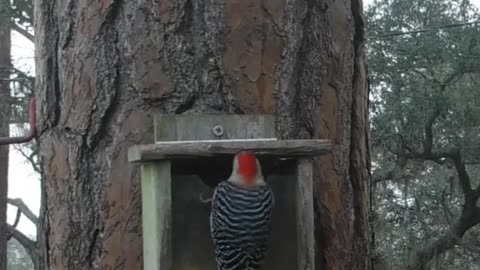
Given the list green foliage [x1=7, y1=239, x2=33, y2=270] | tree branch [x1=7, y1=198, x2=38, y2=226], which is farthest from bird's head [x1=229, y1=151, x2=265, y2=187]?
green foliage [x1=7, y1=239, x2=33, y2=270]

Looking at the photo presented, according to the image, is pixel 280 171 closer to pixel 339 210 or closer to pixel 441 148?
pixel 339 210

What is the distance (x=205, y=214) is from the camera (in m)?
1.11

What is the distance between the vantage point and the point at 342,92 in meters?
1.19

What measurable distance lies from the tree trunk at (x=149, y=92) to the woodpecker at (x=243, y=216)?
0.15m

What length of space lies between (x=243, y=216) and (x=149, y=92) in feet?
0.78

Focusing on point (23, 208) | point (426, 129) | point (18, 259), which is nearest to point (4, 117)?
point (23, 208)

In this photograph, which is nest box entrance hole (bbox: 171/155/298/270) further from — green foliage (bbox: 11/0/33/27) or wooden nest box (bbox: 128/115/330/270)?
green foliage (bbox: 11/0/33/27)

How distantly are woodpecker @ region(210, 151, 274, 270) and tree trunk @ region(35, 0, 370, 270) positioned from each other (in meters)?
0.15

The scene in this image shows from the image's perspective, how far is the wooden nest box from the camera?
3.26 ft

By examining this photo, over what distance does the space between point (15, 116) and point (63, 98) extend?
5.30 meters

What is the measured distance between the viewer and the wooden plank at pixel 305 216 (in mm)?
1038

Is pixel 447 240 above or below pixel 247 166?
below

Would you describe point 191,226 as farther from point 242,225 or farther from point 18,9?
point 18,9

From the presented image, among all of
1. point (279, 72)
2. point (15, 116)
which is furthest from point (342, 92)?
point (15, 116)
